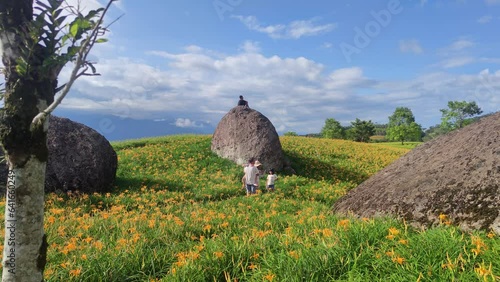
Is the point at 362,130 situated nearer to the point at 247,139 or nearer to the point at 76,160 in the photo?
the point at 247,139

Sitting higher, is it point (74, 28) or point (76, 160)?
point (74, 28)

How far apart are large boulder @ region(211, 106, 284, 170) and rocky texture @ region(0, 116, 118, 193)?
7.45 meters

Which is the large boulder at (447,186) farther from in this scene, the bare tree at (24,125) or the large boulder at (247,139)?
the large boulder at (247,139)

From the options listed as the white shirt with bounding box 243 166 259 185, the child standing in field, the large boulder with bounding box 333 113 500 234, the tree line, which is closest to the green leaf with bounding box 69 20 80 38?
the large boulder with bounding box 333 113 500 234

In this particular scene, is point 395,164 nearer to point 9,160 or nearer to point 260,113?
point 9,160

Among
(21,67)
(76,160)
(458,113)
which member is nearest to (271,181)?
(76,160)

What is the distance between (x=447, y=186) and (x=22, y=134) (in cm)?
614

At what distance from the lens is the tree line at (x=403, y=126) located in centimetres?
6344

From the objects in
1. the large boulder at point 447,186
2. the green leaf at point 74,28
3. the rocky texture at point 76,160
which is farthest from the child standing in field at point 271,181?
the green leaf at point 74,28

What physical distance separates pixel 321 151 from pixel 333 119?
227 feet

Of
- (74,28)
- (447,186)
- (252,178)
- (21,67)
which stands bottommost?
(252,178)

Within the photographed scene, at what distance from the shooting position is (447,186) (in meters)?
5.57

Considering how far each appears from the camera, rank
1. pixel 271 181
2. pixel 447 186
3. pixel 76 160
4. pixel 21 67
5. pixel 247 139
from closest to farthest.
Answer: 1. pixel 21 67
2. pixel 447 186
3. pixel 76 160
4. pixel 271 181
5. pixel 247 139

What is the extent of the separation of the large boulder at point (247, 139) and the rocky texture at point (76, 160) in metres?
7.45
